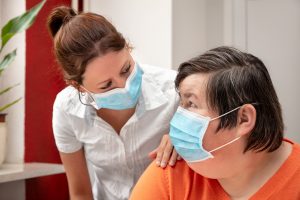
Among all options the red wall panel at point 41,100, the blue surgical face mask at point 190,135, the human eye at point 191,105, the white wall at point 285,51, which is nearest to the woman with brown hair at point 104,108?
the blue surgical face mask at point 190,135

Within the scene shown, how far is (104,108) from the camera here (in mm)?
1658

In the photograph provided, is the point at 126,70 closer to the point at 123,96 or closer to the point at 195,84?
the point at 123,96

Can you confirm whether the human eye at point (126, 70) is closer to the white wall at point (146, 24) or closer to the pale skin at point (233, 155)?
the pale skin at point (233, 155)

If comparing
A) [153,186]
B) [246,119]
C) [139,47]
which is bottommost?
[153,186]

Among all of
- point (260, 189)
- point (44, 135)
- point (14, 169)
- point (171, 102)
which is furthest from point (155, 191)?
point (44, 135)

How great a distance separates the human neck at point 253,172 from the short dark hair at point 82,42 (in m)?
0.60

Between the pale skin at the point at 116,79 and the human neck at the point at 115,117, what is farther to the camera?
the human neck at the point at 115,117

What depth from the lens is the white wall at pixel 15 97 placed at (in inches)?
99.8

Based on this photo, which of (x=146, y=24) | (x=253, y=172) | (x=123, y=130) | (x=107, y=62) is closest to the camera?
(x=253, y=172)

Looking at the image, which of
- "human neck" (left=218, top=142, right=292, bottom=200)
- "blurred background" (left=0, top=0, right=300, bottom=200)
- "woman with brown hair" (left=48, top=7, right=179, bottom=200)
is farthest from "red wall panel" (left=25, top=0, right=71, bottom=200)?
"human neck" (left=218, top=142, right=292, bottom=200)

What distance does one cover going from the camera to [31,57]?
256 centimetres

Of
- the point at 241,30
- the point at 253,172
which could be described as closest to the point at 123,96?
the point at 253,172

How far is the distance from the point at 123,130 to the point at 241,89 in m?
0.64

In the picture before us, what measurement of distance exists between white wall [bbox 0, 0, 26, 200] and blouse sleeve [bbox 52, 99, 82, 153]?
0.96 m
